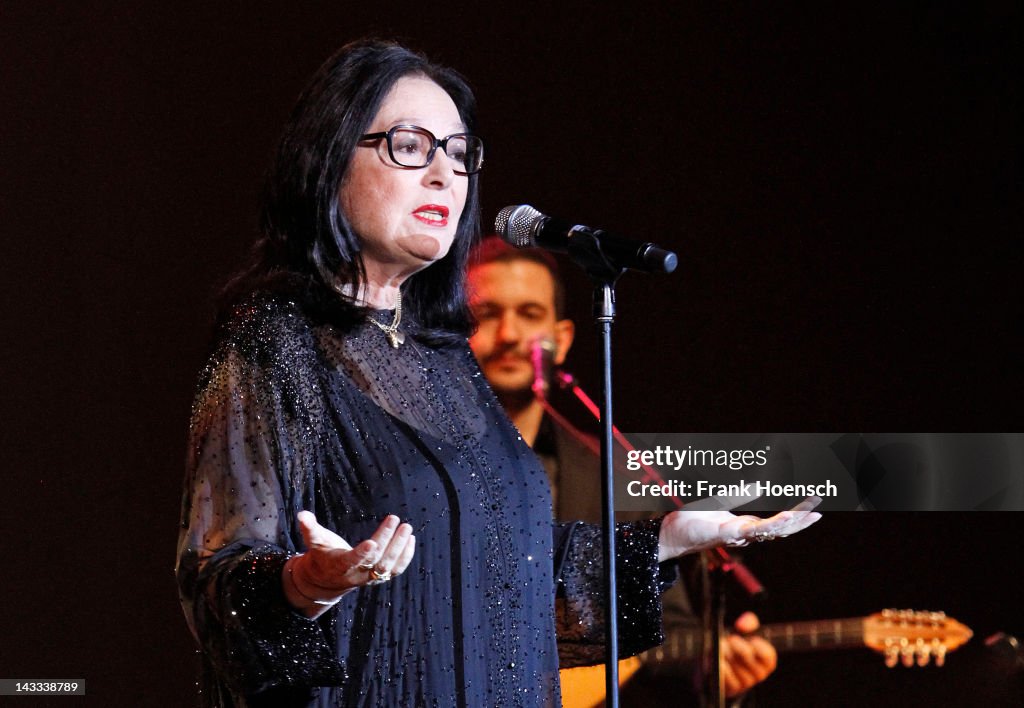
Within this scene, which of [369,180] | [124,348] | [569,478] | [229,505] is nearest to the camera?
[229,505]

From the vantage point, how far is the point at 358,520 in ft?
4.35

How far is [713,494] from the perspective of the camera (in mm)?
2664

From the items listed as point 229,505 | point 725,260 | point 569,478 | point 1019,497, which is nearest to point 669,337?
point 725,260

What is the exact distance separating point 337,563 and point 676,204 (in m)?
1.79

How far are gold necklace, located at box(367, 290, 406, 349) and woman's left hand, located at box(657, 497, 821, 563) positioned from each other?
452 mm

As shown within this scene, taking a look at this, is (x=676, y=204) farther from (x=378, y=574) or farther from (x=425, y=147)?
(x=378, y=574)

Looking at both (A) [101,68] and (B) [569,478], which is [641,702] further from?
(A) [101,68]

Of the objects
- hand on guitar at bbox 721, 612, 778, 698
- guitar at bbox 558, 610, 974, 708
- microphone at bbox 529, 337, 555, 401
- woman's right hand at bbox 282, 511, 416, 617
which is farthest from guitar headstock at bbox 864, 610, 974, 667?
woman's right hand at bbox 282, 511, 416, 617

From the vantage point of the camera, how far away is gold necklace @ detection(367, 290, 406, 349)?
1523 millimetres

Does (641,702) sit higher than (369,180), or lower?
lower

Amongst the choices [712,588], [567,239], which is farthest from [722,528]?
[712,588]

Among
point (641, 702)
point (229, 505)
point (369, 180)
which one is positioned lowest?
point (641, 702)

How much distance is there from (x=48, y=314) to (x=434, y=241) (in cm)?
145

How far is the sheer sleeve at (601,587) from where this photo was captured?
1.64m
